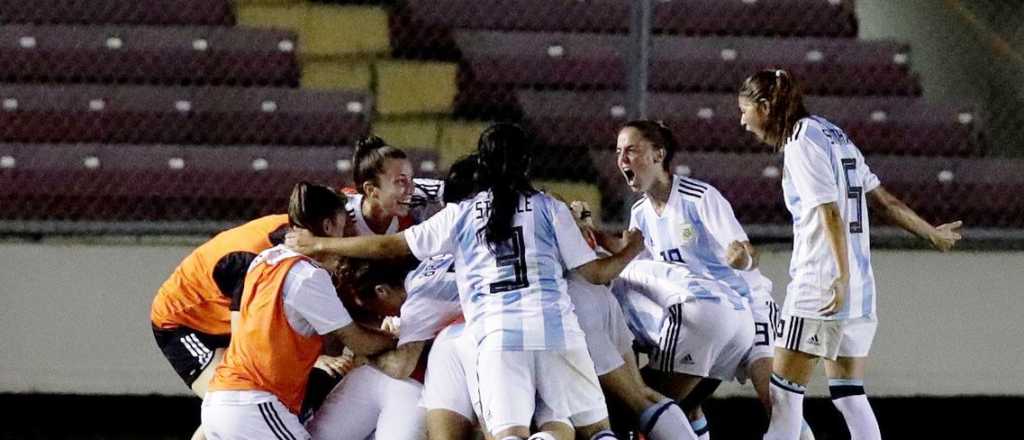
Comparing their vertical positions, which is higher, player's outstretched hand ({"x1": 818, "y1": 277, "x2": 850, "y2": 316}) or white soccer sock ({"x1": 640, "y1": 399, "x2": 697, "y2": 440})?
player's outstretched hand ({"x1": 818, "y1": 277, "x2": 850, "y2": 316})

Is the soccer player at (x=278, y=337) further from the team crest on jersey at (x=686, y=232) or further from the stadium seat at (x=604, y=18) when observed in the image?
the stadium seat at (x=604, y=18)

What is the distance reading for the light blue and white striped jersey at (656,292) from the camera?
184 inches

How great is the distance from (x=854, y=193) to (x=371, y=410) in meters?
1.62

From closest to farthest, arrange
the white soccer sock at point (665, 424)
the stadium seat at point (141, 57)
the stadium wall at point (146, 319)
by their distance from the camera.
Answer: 1. the white soccer sock at point (665, 424)
2. the stadium wall at point (146, 319)
3. the stadium seat at point (141, 57)

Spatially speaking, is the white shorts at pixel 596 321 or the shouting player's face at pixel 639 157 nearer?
the white shorts at pixel 596 321

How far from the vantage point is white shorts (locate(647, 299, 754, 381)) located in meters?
4.64

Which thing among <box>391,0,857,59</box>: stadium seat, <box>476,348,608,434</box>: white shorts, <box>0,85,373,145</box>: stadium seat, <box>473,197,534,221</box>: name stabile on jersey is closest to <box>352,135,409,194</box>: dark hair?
<box>473,197,534,221</box>: name stabile on jersey

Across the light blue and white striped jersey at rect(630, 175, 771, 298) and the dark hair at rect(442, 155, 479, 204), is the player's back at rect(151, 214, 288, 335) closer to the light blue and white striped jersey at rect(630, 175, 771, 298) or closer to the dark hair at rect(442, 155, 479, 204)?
the dark hair at rect(442, 155, 479, 204)

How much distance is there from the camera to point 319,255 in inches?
166

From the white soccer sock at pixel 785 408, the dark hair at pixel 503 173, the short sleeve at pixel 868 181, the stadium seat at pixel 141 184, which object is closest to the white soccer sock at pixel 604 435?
the dark hair at pixel 503 173

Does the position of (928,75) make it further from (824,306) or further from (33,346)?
(33,346)

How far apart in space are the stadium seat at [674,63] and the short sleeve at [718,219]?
8.55 feet

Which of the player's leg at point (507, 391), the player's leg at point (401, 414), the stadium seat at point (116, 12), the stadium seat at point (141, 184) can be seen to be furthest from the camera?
the stadium seat at point (116, 12)

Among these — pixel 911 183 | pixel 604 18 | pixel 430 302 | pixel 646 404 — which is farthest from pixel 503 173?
pixel 604 18
